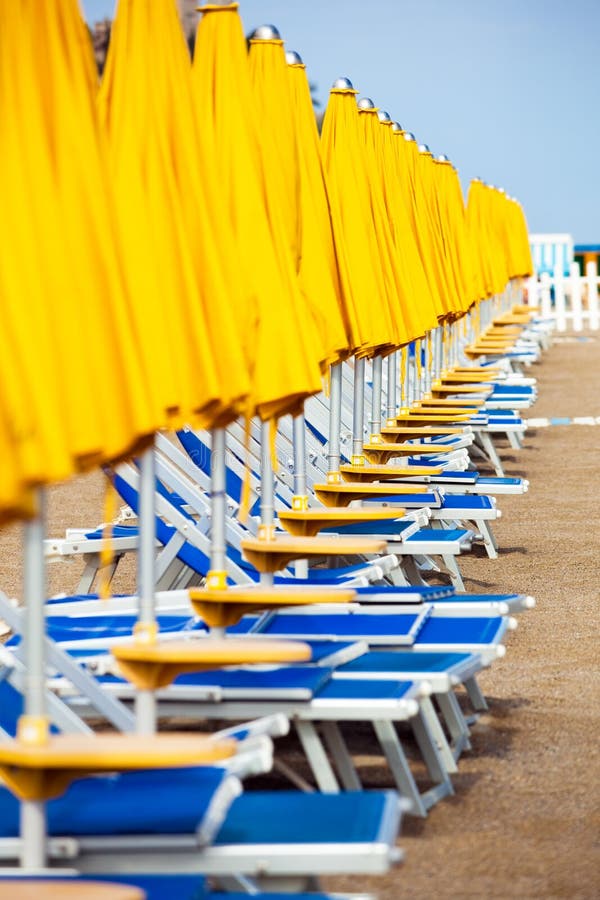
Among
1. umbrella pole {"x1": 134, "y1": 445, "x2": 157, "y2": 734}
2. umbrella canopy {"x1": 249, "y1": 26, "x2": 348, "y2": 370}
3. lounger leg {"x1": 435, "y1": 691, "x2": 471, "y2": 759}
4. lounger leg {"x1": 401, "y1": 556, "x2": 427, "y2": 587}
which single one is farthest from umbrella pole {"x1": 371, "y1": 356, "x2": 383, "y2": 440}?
umbrella pole {"x1": 134, "y1": 445, "x2": 157, "y2": 734}

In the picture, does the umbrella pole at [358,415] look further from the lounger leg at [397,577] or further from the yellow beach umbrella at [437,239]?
the yellow beach umbrella at [437,239]

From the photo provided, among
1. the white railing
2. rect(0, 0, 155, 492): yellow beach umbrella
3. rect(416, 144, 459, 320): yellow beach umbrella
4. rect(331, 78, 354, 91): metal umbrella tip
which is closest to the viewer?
rect(0, 0, 155, 492): yellow beach umbrella

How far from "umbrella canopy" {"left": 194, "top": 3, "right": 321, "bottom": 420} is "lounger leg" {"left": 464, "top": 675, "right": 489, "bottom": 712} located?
3.92 feet

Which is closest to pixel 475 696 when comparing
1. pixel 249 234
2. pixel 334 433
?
pixel 249 234

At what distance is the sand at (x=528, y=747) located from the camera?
12.7 ft

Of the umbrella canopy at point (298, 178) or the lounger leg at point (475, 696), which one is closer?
the lounger leg at point (475, 696)

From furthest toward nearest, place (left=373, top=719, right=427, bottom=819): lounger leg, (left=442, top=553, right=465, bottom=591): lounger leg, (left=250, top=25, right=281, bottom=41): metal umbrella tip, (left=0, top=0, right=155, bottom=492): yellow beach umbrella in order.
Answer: (left=442, top=553, right=465, bottom=591): lounger leg < (left=250, top=25, right=281, bottom=41): metal umbrella tip < (left=373, top=719, right=427, bottom=819): lounger leg < (left=0, top=0, right=155, bottom=492): yellow beach umbrella

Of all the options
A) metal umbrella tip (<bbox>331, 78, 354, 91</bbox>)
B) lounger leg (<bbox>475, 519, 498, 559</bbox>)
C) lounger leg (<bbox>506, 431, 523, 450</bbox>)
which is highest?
Result: metal umbrella tip (<bbox>331, 78, 354, 91</bbox>)

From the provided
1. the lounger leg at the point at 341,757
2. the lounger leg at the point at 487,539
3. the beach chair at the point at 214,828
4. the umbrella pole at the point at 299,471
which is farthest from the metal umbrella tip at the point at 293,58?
the beach chair at the point at 214,828

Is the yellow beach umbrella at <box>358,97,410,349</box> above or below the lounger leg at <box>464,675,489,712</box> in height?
above

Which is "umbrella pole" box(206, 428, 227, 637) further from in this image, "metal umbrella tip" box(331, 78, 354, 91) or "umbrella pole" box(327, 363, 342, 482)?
"metal umbrella tip" box(331, 78, 354, 91)

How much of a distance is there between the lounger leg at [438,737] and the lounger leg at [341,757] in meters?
0.35

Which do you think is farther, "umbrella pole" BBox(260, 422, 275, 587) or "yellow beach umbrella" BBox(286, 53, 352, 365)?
"yellow beach umbrella" BBox(286, 53, 352, 365)

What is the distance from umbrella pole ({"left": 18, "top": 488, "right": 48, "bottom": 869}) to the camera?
9.74 ft
